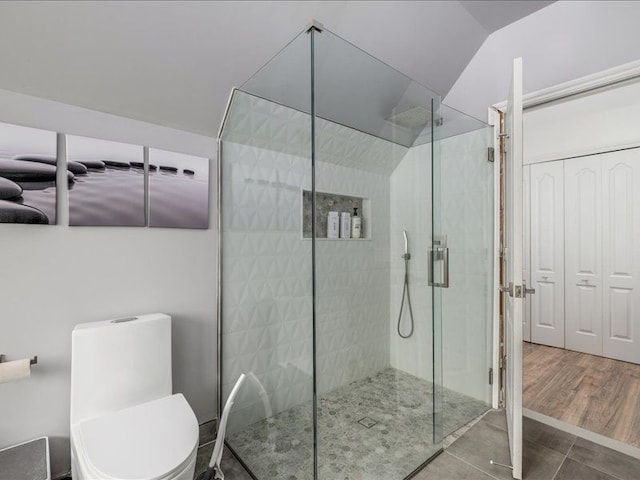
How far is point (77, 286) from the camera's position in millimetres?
1501

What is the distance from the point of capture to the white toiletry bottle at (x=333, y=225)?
166 cm

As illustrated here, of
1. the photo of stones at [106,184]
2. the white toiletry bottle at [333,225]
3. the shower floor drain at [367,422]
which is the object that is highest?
the photo of stones at [106,184]

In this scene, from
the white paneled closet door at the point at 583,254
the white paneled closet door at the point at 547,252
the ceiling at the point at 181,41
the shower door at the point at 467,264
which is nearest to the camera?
the ceiling at the point at 181,41

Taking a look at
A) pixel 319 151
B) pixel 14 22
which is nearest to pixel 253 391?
pixel 319 151

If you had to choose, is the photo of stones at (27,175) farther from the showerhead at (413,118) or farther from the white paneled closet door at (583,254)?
the white paneled closet door at (583,254)

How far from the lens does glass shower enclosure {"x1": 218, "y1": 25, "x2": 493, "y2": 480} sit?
4.56 feet

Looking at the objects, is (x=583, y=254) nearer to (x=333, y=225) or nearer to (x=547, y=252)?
(x=547, y=252)

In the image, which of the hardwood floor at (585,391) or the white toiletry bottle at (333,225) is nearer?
the white toiletry bottle at (333,225)

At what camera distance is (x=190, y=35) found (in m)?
1.43

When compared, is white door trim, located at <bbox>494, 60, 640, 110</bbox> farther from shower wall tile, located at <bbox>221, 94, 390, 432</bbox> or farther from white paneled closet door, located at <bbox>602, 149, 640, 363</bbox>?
white paneled closet door, located at <bbox>602, 149, 640, 363</bbox>

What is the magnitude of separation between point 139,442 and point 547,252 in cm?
398

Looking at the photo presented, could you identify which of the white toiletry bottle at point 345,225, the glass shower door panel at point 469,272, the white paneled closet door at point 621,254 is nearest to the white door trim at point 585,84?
the glass shower door panel at point 469,272

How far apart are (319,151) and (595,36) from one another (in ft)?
5.41

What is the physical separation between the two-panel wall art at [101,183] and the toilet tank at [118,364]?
0.52 m
